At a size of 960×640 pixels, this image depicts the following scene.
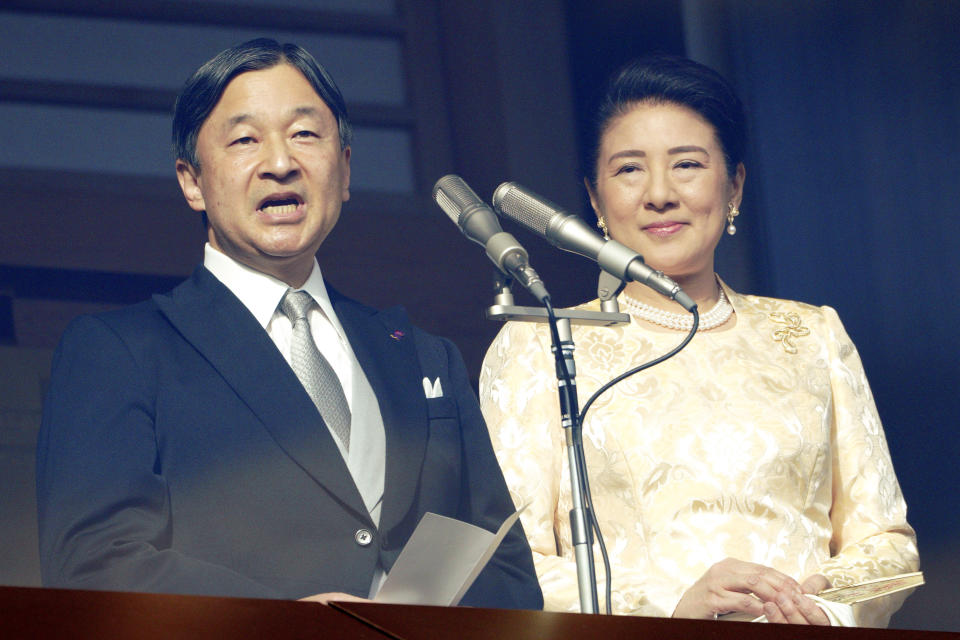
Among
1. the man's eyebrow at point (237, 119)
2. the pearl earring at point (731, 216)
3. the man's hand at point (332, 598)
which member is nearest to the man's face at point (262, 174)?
the man's eyebrow at point (237, 119)

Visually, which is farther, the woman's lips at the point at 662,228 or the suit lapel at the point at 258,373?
the woman's lips at the point at 662,228

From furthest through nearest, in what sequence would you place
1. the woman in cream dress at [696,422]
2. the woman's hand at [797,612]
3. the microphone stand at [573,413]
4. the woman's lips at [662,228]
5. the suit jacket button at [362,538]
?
the woman's lips at [662,228]
the woman in cream dress at [696,422]
the woman's hand at [797,612]
the suit jacket button at [362,538]
the microphone stand at [573,413]

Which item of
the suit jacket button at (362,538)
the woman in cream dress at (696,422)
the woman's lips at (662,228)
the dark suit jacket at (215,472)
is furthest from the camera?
the woman's lips at (662,228)

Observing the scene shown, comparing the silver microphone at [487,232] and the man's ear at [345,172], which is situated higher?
the man's ear at [345,172]

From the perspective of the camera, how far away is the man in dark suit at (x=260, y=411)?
7.24ft

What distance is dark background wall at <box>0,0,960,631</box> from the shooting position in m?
2.38

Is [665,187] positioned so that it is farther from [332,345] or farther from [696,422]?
[332,345]

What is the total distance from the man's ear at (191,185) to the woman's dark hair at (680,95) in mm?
759

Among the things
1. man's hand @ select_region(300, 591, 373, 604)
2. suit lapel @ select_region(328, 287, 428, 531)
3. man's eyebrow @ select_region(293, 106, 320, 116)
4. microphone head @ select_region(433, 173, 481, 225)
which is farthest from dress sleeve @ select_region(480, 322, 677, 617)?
man's eyebrow @ select_region(293, 106, 320, 116)

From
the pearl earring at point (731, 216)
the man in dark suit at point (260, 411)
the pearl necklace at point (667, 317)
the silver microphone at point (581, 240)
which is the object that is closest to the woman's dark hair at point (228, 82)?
the man in dark suit at point (260, 411)

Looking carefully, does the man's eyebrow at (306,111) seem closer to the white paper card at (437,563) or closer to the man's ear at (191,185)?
the man's ear at (191,185)

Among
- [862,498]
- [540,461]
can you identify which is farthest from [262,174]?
[862,498]

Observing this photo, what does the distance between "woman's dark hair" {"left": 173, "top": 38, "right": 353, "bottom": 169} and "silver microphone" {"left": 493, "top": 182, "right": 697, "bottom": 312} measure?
14.4 inches

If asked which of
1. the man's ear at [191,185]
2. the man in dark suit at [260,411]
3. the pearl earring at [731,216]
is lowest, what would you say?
the man in dark suit at [260,411]
